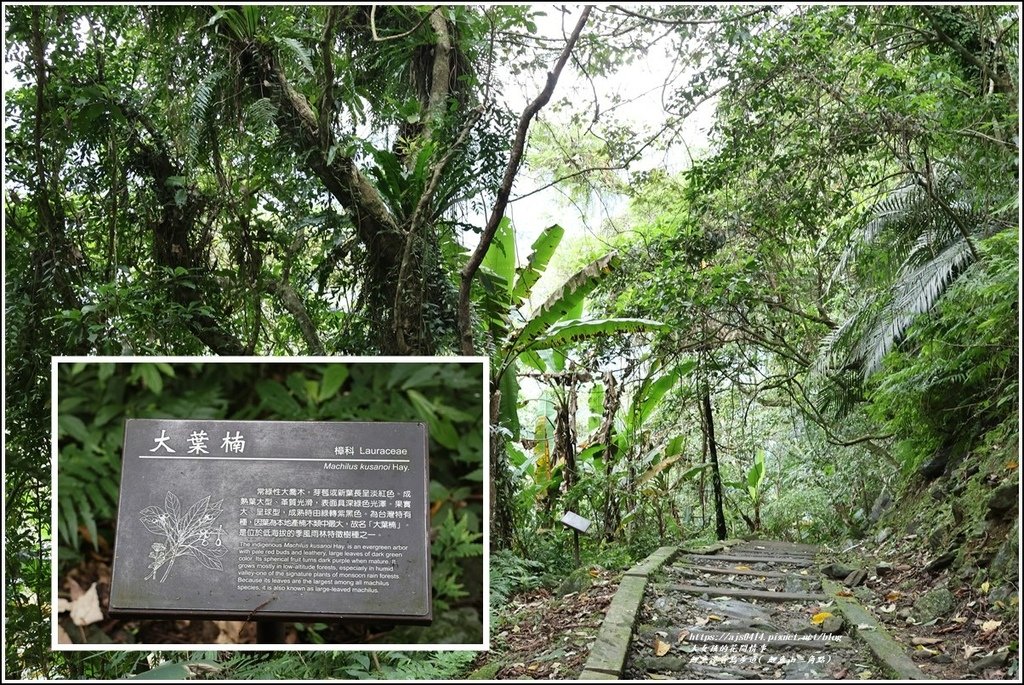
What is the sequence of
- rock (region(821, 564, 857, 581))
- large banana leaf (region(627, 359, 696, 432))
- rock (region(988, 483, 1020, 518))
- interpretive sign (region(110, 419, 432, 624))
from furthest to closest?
large banana leaf (region(627, 359, 696, 432)) < rock (region(821, 564, 857, 581)) < rock (region(988, 483, 1020, 518)) < interpretive sign (region(110, 419, 432, 624))

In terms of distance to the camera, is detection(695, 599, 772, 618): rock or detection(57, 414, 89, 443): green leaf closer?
detection(57, 414, 89, 443): green leaf

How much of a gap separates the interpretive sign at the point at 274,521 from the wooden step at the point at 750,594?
2804mm

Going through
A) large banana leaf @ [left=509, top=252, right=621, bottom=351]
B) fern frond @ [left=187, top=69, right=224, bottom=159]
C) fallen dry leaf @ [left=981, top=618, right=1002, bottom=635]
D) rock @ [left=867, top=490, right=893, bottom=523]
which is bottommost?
fallen dry leaf @ [left=981, top=618, right=1002, bottom=635]

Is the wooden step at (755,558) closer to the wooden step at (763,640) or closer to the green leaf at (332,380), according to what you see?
the wooden step at (763,640)

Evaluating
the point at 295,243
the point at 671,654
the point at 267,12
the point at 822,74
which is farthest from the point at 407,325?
the point at 822,74

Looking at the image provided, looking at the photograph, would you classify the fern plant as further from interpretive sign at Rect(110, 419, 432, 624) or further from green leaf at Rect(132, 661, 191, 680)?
green leaf at Rect(132, 661, 191, 680)

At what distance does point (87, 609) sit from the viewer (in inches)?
151

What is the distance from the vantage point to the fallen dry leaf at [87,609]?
3.82 meters

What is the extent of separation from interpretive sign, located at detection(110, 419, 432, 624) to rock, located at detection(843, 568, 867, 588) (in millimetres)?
3823

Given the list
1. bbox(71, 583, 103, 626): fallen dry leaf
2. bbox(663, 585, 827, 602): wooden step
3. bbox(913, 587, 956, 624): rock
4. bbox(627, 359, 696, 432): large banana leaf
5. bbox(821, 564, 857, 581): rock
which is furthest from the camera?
bbox(627, 359, 696, 432): large banana leaf

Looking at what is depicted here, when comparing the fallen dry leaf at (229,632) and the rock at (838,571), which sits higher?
the rock at (838,571)

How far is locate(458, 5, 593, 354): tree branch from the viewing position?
511cm

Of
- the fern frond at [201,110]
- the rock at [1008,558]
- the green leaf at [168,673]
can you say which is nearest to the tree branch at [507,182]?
the fern frond at [201,110]

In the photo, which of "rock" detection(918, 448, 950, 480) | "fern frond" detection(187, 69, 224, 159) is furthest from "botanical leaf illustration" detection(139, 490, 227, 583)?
"rock" detection(918, 448, 950, 480)
